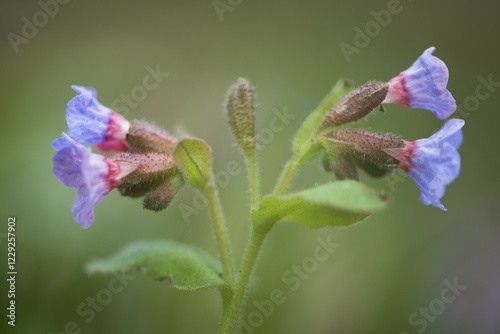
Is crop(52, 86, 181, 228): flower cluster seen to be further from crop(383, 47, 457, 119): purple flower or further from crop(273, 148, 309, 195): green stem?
crop(383, 47, 457, 119): purple flower

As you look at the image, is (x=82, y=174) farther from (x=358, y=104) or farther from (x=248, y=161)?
(x=358, y=104)

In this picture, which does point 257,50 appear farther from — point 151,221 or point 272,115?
point 151,221

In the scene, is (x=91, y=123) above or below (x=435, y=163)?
above

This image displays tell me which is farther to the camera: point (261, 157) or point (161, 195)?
point (261, 157)

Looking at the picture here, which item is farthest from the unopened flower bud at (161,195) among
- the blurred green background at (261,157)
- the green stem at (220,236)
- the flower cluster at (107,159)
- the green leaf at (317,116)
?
the blurred green background at (261,157)

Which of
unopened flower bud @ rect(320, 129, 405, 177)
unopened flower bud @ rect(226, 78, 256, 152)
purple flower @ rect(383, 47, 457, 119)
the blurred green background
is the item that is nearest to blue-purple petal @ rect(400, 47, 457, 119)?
purple flower @ rect(383, 47, 457, 119)

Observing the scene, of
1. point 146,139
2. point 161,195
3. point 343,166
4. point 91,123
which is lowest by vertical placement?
point 343,166

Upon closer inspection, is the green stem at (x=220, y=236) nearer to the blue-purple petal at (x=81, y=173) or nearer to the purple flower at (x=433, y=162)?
the blue-purple petal at (x=81, y=173)

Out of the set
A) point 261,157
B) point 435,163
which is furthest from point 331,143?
point 261,157
